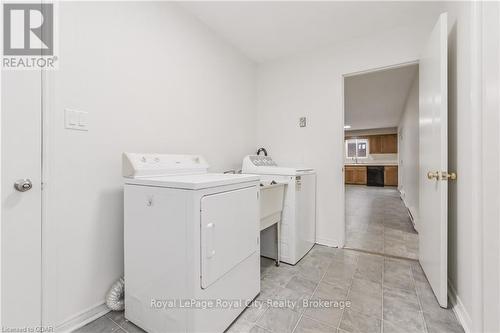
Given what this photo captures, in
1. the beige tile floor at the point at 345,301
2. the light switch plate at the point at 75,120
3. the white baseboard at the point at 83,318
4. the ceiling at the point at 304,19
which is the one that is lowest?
the beige tile floor at the point at 345,301

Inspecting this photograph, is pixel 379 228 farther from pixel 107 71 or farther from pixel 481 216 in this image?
pixel 107 71

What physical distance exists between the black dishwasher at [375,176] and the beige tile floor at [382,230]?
3.98 meters

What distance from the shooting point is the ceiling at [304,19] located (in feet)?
6.31

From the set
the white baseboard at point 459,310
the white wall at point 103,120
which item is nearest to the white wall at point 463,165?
the white baseboard at point 459,310

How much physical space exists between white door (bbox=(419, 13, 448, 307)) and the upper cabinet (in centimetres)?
759

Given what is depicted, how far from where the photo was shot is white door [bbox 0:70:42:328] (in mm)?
1033

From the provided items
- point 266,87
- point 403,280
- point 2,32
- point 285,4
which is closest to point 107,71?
point 2,32

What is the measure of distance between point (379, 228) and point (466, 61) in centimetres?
251

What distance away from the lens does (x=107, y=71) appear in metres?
1.43

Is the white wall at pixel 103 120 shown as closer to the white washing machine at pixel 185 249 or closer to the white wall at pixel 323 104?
the white washing machine at pixel 185 249

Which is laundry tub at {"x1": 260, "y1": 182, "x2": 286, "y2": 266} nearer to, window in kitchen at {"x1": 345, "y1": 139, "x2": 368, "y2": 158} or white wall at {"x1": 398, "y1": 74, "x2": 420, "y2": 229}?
white wall at {"x1": 398, "y1": 74, "x2": 420, "y2": 229}

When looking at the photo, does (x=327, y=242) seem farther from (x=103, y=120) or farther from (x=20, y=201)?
(x=20, y=201)

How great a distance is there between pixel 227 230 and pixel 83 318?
41.2 inches

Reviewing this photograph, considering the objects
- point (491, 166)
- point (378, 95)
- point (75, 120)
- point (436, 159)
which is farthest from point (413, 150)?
point (75, 120)
